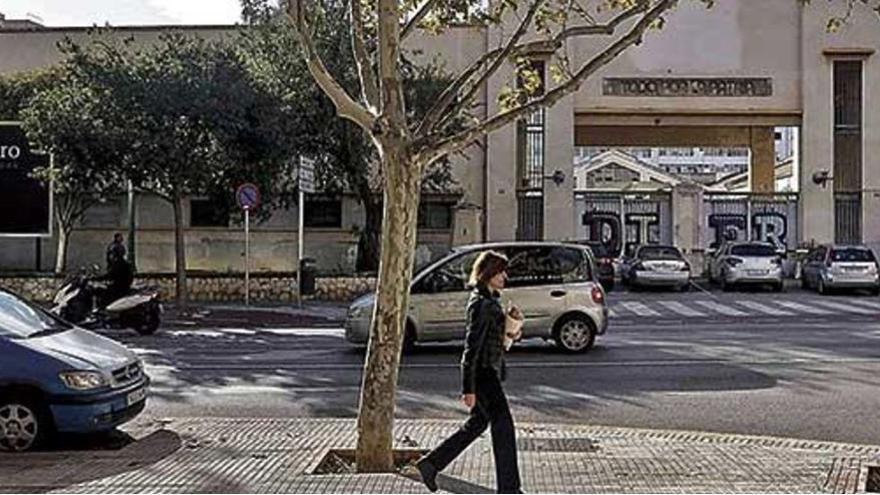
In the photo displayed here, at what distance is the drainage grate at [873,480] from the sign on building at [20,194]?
25.1m

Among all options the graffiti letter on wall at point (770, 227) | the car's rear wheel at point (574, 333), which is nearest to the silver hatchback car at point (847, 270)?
the graffiti letter on wall at point (770, 227)

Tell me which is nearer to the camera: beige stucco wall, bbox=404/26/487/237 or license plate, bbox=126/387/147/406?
license plate, bbox=126/387/147/406

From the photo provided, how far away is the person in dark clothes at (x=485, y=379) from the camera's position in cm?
786

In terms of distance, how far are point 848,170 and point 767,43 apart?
17.6ft

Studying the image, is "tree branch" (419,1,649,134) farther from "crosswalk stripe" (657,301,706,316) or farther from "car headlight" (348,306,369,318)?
"crosswalk stripe" (657,301,706,316)

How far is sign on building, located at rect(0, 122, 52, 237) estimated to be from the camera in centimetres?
2992

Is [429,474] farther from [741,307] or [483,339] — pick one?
[741,307]

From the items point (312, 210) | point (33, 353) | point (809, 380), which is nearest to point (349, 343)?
point (809, 380)

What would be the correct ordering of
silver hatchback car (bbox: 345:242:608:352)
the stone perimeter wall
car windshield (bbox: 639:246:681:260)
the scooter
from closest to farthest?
silver hatchback car (bbox: 345:242:608:352)
the scooter
the stone perimeter wall
car windshield (bbox: 639:246:681:260)

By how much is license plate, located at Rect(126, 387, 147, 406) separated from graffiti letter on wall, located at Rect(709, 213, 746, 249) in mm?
34577

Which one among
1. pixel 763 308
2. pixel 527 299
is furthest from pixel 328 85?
pixel 763 308

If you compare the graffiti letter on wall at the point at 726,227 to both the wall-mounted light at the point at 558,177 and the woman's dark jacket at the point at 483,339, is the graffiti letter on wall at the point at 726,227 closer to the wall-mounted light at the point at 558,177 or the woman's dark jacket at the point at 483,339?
the wall-mounted light at the point at 558,177

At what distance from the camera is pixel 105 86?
27.3 meters

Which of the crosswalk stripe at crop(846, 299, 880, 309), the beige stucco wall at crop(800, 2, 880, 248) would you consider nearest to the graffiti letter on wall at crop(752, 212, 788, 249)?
the beige stucco wall at crop(800, 2, 880, 248)
